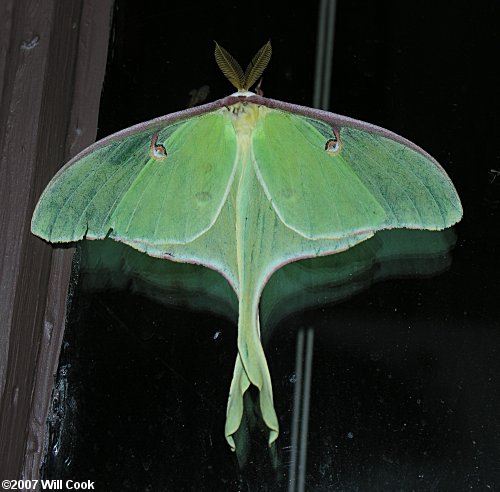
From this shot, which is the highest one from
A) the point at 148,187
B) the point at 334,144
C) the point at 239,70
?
the point at 239,70

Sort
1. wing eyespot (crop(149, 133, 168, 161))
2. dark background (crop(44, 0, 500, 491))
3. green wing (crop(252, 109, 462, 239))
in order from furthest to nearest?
wing eyespot (crop(149, 133, 168, 161)) < green wing (crop(252, 109, 462, 239)) < dark background (crop(44, 0, 500, 491))

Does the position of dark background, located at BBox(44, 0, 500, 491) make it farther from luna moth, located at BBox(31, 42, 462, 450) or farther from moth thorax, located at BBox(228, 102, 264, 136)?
moth thorax, located at BBox(228, 102, 264, 136)

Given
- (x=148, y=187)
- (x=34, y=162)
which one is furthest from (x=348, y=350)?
(x=34, y=162)

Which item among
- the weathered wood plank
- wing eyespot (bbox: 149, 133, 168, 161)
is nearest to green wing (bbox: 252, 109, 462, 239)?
wing eyespot (bbox: 149, 133, 168, 161)

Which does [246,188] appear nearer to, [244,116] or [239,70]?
[244,116]

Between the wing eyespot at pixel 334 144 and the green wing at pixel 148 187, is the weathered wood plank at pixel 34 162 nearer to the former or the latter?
the green wing at pixel 148 187

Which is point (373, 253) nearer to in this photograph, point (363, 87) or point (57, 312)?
point (363, 87)

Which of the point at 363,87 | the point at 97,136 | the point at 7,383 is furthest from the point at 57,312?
the point at 363,87
